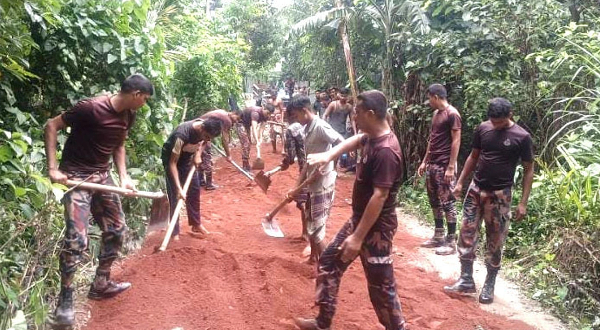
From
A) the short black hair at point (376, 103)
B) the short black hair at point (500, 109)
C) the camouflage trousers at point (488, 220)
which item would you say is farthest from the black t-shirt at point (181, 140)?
the short black hair at point (500, 109)

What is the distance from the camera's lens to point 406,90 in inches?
332

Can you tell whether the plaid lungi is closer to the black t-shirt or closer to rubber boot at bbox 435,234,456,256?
the black t-shirt

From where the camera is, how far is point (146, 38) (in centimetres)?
509

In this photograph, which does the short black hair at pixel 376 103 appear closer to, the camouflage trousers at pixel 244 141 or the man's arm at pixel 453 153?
the man's arm at pixel 453 153

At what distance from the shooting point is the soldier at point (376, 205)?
2834mm

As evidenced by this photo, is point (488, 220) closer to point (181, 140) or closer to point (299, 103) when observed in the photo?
point (299, 103)

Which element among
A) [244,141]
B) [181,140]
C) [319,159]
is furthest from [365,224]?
[244,141]

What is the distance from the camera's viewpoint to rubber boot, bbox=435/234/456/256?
17.8 feet

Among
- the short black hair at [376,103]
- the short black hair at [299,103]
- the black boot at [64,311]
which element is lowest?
the black boot at [64,311]

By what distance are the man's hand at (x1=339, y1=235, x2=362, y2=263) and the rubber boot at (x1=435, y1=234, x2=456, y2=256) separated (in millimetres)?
2734

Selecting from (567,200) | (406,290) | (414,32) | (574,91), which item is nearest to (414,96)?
(414,32)

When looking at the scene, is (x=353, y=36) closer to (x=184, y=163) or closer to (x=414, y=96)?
(x=414, y=96)

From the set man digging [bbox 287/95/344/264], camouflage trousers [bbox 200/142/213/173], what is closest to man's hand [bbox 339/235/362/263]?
man digging [bbox 287/95/344/264]

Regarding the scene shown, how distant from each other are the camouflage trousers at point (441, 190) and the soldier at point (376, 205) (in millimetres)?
2490
